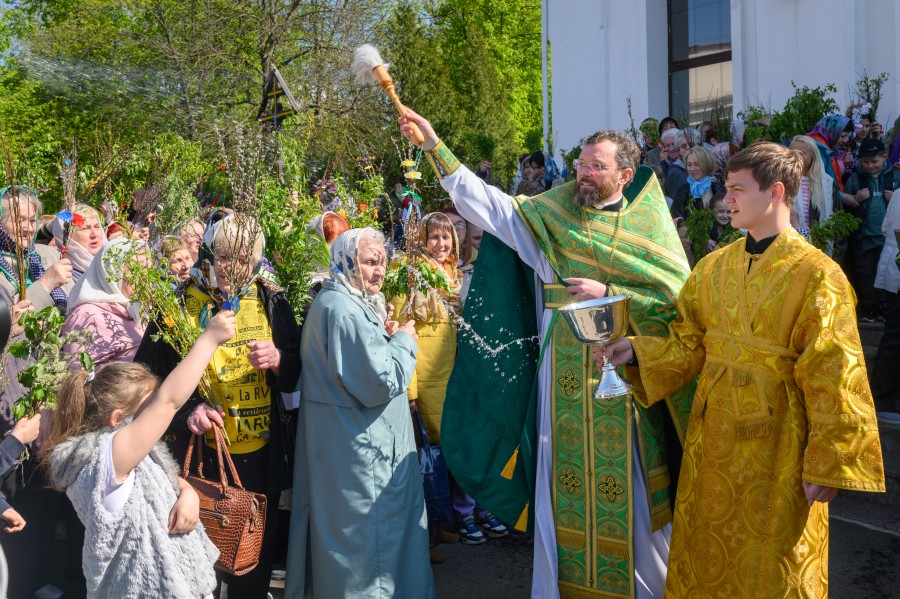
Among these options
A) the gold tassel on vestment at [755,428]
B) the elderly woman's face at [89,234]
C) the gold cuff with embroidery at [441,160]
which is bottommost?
the gold tassel on vestment at [755,428]

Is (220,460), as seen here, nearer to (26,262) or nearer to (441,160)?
(26,262)

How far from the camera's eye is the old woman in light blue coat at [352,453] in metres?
3.99

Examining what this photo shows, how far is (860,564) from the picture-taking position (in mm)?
5062

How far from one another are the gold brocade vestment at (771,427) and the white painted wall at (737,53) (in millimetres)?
8872

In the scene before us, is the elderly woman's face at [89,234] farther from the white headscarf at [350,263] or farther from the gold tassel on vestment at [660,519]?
the gold tassel on vestment at [660,519]

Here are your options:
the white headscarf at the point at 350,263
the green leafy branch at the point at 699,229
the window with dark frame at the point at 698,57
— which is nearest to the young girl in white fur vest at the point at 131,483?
the white headscarf at the point at 350,263

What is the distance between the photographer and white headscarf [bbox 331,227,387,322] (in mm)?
4109

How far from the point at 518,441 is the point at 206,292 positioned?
1638mm

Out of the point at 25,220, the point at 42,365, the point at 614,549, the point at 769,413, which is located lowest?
the point at 614,549

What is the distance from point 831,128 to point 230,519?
741 cm

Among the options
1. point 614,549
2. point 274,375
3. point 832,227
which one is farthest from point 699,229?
point 274,375

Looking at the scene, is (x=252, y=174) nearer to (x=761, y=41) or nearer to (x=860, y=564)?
(x=860, y=564)

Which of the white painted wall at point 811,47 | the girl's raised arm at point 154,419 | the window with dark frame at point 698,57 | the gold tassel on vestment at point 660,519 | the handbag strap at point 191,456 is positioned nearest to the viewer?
the girl's raised arm at point 154,419

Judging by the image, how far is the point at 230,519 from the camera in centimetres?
356
